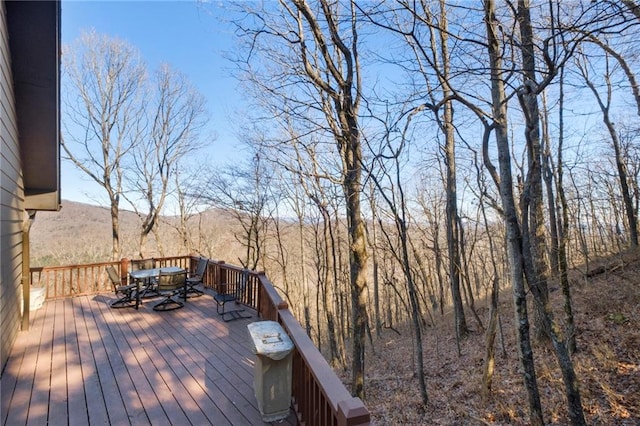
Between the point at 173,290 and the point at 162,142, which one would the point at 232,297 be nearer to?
the point at 173,290

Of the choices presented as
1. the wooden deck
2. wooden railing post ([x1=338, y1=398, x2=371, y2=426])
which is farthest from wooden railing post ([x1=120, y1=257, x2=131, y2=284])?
wooden railing post ([x1=338, y1=398, x2=371, y2=426])

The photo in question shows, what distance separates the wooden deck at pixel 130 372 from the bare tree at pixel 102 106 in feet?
25.5

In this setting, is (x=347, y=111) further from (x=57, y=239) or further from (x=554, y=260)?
(x=57, y=239)

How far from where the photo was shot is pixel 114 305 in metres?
6.08

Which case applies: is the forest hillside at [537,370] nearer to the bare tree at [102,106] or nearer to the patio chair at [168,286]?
the patio chair at [168,286]

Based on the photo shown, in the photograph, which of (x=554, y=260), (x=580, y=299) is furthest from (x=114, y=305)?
(x=554, y=260)

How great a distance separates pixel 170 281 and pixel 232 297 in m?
1.36

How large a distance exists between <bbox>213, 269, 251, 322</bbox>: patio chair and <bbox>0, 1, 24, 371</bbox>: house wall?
276 centimetres

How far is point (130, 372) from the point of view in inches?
137

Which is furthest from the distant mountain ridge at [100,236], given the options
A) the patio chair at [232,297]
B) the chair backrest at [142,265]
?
the patio chair at [232,297]

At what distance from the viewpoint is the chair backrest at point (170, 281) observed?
587 cm

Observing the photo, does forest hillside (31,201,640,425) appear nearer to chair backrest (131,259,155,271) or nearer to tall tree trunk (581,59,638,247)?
tall tree trunk (581,59,638,247)

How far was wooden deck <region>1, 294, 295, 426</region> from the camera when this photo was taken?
2.72 meters

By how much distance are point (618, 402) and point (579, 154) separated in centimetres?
769
